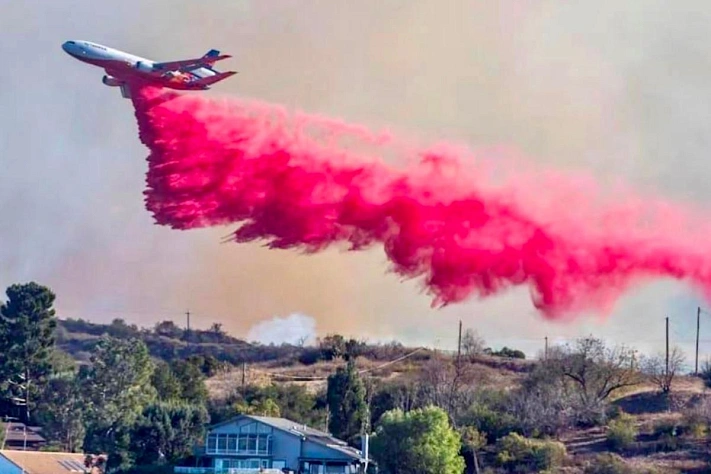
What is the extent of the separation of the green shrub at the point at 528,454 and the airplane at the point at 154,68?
136 feet

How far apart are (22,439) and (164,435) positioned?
27.6 metres

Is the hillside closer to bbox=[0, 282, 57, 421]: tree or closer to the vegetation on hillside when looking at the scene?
the vegetation on hillside

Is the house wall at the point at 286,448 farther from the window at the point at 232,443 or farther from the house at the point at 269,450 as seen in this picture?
the window at the point at 232,443

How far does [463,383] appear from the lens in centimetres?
13225

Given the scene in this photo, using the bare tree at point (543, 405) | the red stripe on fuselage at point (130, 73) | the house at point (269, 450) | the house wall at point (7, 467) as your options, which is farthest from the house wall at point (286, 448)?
the red stripe on fuselage at point (130, 73)

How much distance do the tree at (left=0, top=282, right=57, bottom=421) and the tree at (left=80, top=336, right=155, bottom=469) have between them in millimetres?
11858

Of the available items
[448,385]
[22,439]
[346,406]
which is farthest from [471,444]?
[22,439]

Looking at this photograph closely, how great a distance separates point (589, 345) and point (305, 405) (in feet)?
96.8

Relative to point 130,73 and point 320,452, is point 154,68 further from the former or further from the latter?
point 320,452

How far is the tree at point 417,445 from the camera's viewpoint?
9500cm

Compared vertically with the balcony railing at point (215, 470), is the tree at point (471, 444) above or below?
above

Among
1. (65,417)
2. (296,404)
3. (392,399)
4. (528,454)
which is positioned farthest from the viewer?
(65,417)

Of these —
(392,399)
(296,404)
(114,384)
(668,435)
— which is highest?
(114,384)

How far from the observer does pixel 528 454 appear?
103 meters
